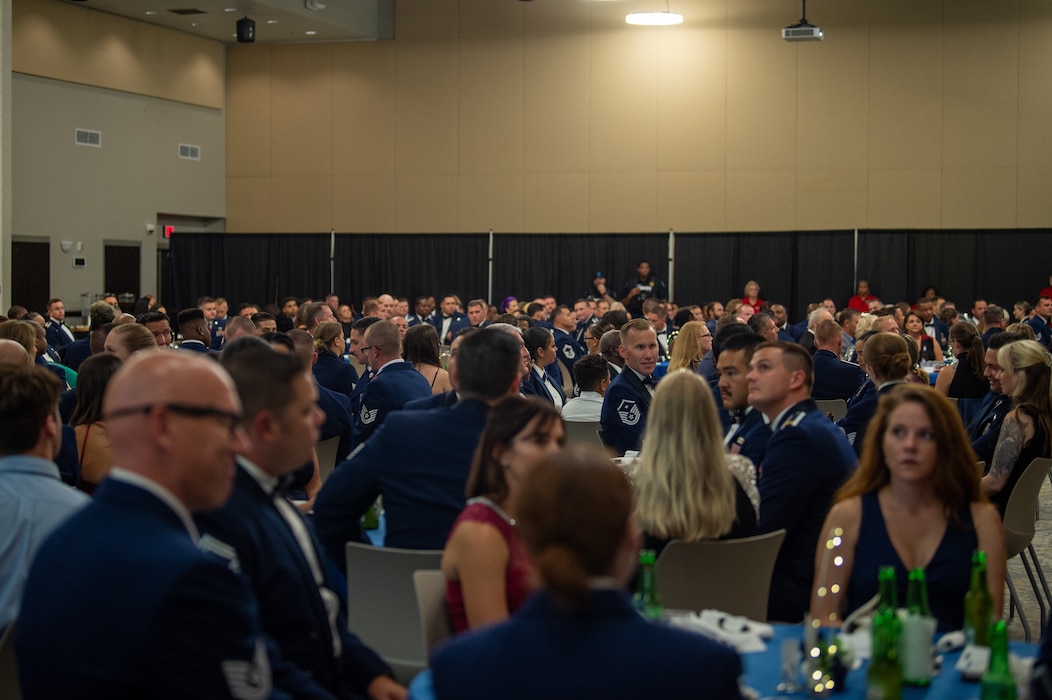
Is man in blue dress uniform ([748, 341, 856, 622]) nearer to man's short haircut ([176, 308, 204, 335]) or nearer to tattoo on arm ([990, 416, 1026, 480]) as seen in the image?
tattoo on arm ([990, 416, 1026, 480])

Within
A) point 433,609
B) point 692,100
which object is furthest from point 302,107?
point 433,609

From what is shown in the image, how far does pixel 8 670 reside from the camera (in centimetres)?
275

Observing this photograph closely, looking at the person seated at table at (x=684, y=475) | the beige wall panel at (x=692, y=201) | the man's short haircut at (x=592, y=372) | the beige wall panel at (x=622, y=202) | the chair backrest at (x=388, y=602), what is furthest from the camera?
the beige wall panel at (x=622, y=202)

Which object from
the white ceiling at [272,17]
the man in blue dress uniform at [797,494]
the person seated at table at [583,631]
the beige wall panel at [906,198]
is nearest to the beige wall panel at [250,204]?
the white ceiling at [272,17]

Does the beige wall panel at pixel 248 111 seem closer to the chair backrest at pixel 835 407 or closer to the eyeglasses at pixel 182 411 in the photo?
the chair backrest at pixel 835 407

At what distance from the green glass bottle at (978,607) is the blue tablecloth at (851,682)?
66 millimetres

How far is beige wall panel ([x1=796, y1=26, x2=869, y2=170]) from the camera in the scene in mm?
18828

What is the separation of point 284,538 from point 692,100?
1793 centimetres

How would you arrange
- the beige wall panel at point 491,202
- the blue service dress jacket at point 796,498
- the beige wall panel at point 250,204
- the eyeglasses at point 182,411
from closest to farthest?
the eyeglasses at point 182,411
the blue service dress jacket at point 796,498
the beige wall panel at point 491,202
the beige wall panel at point 250,204

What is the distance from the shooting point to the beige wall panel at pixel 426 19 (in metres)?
20.2

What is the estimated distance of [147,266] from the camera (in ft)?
64.3

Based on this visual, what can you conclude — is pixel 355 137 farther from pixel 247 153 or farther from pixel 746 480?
pixel 746 480

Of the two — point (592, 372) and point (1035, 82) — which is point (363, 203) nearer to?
point (1035, 82)

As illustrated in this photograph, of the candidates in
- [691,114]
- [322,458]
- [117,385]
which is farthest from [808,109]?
[117,385]
